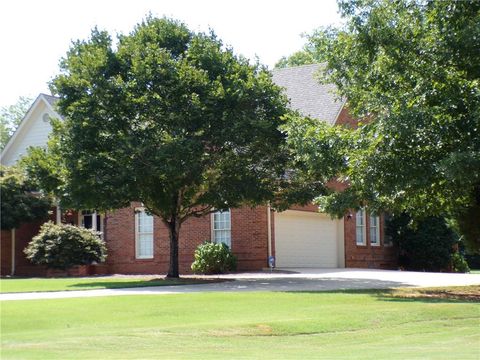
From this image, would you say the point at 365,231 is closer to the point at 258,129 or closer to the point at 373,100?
the point at 258,129

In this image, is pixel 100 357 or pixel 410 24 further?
pixel 410 24

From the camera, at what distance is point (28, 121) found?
127 ft

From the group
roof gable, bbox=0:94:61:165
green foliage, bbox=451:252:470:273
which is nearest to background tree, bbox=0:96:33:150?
roof gable, bbox=0:94:61:165

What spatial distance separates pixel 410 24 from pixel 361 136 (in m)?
3.09

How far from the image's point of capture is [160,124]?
77.9 ft

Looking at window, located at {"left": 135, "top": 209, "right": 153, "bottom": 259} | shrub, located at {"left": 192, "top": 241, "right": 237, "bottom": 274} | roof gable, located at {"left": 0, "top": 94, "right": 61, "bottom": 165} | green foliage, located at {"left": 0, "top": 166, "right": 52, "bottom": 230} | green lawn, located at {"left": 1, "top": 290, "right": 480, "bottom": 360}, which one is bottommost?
green lawn, located at {"left": 1, "top": 290, "right": 480, "bottom": 360}

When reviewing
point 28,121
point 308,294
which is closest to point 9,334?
point 308,294

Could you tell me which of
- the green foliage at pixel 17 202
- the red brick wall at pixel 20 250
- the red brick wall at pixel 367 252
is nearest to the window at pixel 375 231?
the red brick wall at pixel 367 252

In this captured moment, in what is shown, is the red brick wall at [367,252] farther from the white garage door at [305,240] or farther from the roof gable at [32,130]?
the roof gable at [32,130]

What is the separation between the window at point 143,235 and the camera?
33.2m

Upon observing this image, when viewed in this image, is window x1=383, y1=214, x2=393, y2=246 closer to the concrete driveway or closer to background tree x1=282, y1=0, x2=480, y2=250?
the concrete driveway

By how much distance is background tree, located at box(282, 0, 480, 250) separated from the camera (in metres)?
17.1

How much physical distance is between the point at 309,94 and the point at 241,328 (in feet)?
76.3

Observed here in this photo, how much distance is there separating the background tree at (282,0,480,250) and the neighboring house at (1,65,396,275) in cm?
1005
